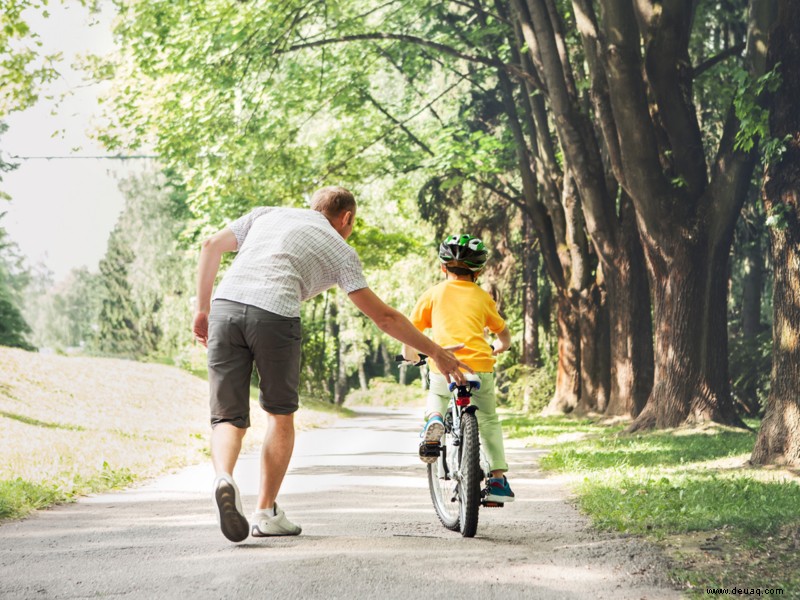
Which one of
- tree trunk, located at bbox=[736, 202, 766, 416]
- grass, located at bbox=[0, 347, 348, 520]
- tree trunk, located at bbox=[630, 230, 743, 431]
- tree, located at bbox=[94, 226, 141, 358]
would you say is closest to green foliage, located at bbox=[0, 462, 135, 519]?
grass, located at bbox=[0, 347, 348, 520]

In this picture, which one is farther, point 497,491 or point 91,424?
point 91,424

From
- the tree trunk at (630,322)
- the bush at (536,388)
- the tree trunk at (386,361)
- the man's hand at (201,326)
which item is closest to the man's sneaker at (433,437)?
the man's hand at (201,326)

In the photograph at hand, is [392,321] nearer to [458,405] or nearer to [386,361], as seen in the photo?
[458,405]

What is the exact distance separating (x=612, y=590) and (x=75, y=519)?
161 inches

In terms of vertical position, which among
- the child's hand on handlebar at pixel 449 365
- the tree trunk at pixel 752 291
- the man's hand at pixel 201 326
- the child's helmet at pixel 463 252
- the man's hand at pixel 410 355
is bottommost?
the child's hand on handlebar at pixel 449 365

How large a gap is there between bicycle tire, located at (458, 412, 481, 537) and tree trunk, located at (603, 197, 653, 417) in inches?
494

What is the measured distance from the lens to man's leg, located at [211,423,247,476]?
5539 millimetres

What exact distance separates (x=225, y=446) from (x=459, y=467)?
1499 millimetres

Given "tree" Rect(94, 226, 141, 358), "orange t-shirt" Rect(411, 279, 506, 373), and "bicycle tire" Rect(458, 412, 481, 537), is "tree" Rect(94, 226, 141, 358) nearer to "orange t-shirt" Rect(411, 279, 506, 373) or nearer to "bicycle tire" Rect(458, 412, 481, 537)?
"orange t-shirt" Rect(411, 279, 506, 373)

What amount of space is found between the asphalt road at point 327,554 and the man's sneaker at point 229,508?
125mm

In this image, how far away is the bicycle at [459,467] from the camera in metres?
6.18

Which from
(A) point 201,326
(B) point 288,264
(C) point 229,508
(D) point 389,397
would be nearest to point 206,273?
(A) point 201,326

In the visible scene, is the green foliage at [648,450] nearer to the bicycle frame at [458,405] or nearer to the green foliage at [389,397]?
the bicycle frame at [458,405]

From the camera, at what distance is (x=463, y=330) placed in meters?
6.79
